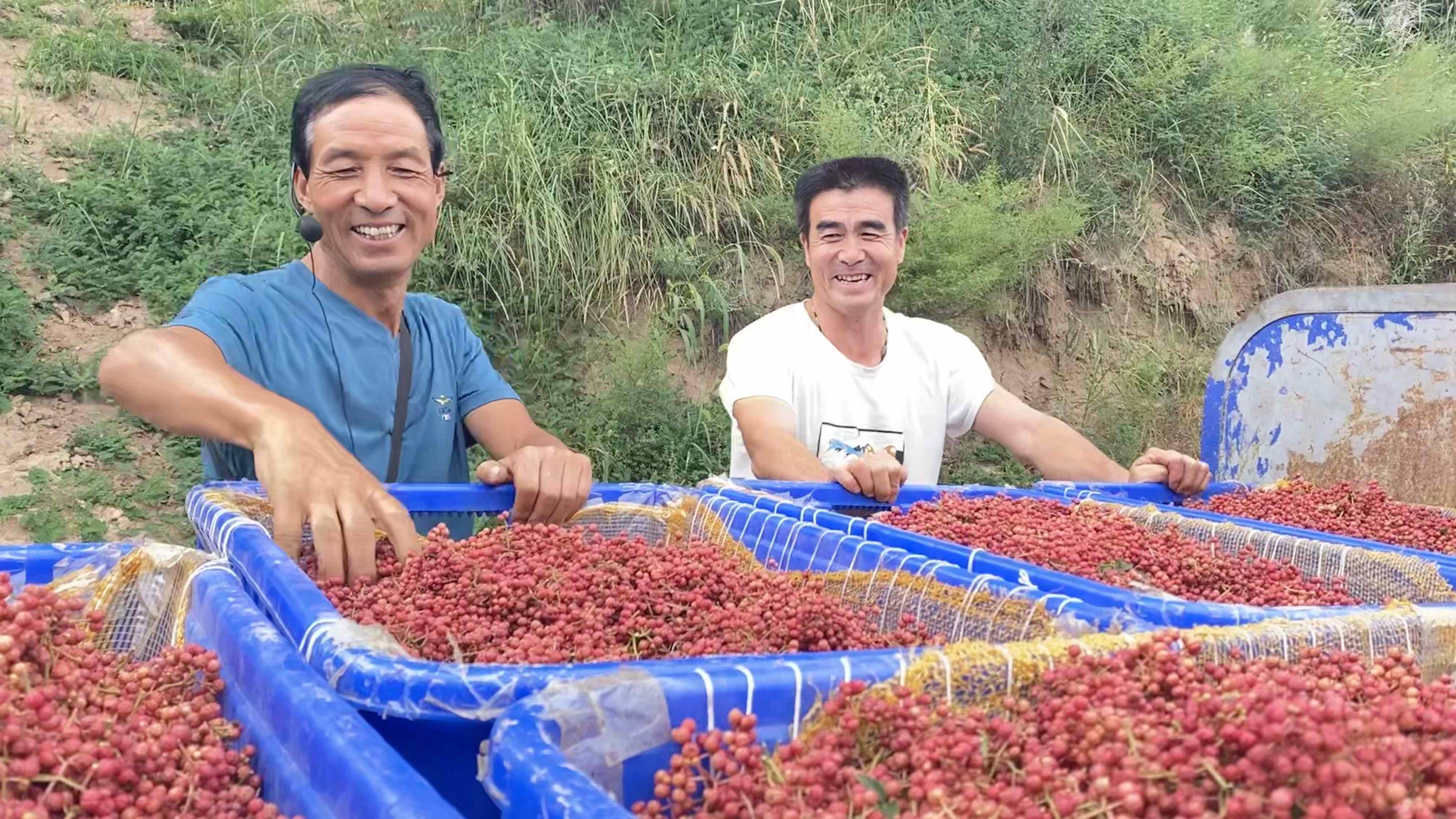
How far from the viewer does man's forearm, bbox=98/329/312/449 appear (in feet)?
5.45

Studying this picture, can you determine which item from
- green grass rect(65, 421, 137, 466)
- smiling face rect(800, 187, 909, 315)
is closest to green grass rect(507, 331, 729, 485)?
green grass rect(65, 421, 137, 466)

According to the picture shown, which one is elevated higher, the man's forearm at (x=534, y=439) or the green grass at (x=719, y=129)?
the green grass at (x=719, y=129)

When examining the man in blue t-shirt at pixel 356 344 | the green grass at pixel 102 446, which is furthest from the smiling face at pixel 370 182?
the green grass at pixel 102 446

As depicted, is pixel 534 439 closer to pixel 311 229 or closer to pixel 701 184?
pixel 311 229

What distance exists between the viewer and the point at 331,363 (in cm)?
225

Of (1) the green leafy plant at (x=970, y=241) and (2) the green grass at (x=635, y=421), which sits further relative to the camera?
(1) the green leafy plant at (x=970, y=241)

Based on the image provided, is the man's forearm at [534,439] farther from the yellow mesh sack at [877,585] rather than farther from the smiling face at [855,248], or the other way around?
the smiling face at [855,248]

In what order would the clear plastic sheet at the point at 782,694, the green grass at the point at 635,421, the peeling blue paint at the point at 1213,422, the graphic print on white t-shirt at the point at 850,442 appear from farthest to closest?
the green grass at the point at 635,421 → the peeling blue paint at the point at 1213,422 → the graphic print on white t-shirt at the point at 850,442 → the clear plastic sheet at the point at 782,694

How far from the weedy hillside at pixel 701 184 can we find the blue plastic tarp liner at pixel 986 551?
2791mm

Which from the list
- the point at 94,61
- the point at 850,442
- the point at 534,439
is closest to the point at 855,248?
the point at 850,442

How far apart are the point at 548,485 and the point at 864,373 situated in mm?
1417

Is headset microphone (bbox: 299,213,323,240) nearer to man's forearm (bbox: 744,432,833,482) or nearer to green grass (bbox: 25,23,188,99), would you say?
man's forearm (bbox: 744,432,833,482)

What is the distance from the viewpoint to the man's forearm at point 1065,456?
3.08m

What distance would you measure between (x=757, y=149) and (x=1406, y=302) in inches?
148
